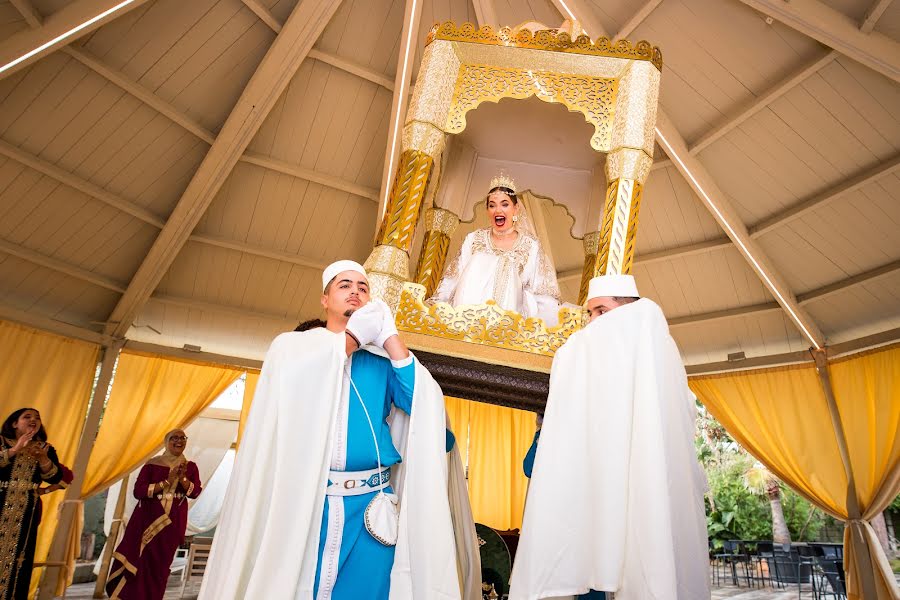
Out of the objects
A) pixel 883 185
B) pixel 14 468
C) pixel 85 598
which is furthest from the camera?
pixel 85 598

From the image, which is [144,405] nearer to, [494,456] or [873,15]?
[494,456]

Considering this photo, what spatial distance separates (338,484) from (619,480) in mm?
1024

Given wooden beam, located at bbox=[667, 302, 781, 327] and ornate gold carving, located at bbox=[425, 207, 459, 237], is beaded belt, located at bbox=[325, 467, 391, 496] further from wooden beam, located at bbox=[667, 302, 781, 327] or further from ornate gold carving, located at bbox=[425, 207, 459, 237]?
wooden beam, located at bbox=[667, 302, 781, 327]

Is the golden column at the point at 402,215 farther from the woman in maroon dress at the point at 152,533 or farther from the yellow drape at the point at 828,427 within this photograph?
the yellow drape at the point at 828,427

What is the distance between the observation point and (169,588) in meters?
8.50

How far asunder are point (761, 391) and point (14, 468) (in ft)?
28.4

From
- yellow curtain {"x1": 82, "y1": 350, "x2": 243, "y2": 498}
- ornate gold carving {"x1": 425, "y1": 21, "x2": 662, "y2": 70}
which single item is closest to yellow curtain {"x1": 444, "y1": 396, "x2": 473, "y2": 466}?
yellow curtain {"x1": 82, "y1": 350, "x2": 243, "y2": 498}

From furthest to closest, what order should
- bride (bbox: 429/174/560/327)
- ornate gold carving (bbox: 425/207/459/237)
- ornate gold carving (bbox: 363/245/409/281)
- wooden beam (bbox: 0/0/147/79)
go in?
wooden beam (bbox: 0/0/147/79)
ornate gold carving (bbox: 425/207/459/237)
bride (bbox: 429/174/560/327)
ornate gold carving (bbox: 363/245/409/281)

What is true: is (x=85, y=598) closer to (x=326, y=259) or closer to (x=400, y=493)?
(x=326, y=259)

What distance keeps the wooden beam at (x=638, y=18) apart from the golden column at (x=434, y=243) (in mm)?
2749

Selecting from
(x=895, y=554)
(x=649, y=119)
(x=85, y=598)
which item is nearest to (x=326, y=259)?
(x=85, y=598)

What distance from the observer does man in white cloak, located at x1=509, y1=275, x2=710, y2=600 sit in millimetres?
2154

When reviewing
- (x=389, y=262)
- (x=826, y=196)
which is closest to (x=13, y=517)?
(x=389, y=262)

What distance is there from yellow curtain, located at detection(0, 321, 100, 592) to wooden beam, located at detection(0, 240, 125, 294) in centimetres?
85
